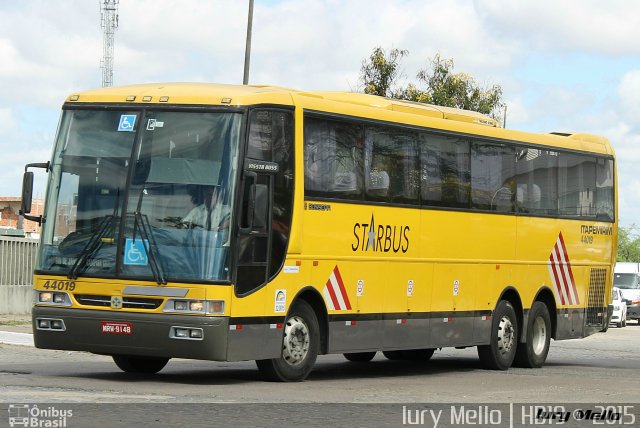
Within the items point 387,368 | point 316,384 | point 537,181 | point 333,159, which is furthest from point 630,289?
point 316,384

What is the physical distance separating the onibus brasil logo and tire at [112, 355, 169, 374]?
5.50 metres

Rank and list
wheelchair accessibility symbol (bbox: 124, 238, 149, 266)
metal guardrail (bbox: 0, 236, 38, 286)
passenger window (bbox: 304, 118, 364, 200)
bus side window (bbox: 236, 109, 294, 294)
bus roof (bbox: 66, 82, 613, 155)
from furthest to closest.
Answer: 1. metal guardrail (bbox: 0, 236, 38, 286)
2. passenger window (bbox: 304, 118, 364, 200)
3. bus roof (bbox: 66, 82, 613, 155)
4. bus side window (bbox: 236, 109, 294, 294)
5. wheelchair accessibility symbol (bbox: 124, 238, 149, 266)

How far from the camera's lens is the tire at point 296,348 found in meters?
16.8

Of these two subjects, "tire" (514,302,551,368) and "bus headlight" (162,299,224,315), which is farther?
"tire" (514,302,551,368)

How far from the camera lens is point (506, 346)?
73.2 ft

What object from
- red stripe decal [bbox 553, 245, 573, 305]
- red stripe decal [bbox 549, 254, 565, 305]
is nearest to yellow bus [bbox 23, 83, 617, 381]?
red stripe decal [bbox 549, 254, 565, 305]

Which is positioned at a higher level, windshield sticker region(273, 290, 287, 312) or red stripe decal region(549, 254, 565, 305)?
red stripe decal region(549, 254, 565, 305)

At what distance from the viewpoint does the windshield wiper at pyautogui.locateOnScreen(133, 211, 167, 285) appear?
15.8 m

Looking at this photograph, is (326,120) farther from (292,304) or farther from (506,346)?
(506,346)

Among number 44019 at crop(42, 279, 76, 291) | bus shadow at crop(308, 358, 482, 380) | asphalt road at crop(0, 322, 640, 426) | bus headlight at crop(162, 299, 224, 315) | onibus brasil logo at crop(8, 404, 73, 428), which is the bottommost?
bus shadow at crop(308, 358, 482, 380)

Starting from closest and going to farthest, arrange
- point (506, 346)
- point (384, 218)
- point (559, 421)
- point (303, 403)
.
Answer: point (559, 421)
point (303, 403)
point (384, 218)
point (506, 346)

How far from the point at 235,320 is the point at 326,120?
3267 millimetres

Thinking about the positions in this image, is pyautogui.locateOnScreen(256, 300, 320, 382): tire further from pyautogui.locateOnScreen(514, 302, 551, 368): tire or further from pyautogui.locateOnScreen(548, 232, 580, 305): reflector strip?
pyautogui.locateOnScreen(548, 232, 580, 305): reflector strip

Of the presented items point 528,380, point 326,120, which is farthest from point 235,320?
point 528,380
